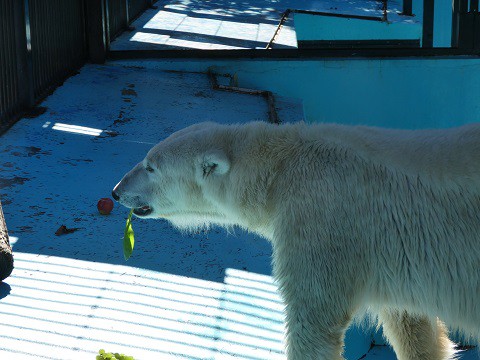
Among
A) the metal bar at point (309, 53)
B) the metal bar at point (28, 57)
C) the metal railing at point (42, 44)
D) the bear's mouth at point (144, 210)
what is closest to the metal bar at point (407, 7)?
the metal bar at point (309, 53)

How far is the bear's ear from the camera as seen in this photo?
3688 mm

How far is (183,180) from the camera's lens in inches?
152

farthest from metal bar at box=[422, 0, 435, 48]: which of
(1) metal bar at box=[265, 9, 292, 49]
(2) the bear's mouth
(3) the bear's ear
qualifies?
A: (3) the bear's ear

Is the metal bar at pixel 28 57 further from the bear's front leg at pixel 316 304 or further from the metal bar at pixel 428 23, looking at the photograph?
the metal bar at pixel 428 23

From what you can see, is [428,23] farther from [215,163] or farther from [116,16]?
[215,163]

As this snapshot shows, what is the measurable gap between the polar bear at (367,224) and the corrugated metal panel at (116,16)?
272 inches

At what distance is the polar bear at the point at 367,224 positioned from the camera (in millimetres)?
3348

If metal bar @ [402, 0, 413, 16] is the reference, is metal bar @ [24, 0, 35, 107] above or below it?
above

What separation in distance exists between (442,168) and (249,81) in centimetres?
570

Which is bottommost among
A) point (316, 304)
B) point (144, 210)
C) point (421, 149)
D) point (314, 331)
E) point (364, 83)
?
point (364, 83)

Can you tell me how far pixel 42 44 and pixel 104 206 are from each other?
9.66 ft

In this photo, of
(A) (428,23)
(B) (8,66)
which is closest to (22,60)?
(B) (8,66)

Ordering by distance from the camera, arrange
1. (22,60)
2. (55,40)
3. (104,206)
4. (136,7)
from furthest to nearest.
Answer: (136,7) → (55,40) → (22,60) → (104,206)

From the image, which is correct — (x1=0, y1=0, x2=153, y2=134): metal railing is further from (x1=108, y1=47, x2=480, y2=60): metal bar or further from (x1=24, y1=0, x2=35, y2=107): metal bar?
(x1=108, y1=47, x2=480, y2=60): metal bar
